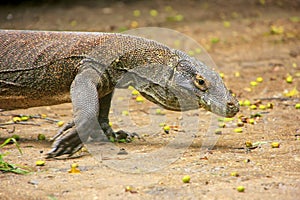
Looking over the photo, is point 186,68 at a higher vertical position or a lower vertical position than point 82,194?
higher

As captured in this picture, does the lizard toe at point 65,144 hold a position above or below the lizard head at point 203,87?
below

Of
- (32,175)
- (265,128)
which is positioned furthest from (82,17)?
(32,175)

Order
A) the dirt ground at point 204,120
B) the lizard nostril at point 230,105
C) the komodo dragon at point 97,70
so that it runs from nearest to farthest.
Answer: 1. the dirt ground at point 204,120
2. the lizard nostril at point 230,105
3. the komodo dragon at point 97,70

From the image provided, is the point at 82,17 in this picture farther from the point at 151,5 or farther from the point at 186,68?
the point at 186,68

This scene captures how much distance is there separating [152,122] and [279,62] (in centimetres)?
367

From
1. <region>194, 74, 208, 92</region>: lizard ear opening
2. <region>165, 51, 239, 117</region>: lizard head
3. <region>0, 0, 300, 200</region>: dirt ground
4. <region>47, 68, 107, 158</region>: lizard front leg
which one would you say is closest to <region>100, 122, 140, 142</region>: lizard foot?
<region>0, 0, 300, 200</region>: dirt ground

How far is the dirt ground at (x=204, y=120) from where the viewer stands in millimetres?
3939

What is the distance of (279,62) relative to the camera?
913cm

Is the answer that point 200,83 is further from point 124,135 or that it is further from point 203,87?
point 124,135

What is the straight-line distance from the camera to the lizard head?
5012 mm

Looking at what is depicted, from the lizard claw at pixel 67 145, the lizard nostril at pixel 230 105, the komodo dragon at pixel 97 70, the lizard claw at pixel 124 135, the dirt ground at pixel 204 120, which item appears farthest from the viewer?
the lizard claw at pixel 124 135

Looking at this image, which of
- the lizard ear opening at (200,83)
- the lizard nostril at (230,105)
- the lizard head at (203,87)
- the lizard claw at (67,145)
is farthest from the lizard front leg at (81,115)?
the lizard nostril at (230,105)

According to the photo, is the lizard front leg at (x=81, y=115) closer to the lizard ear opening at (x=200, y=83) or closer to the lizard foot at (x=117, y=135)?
the lizard foot at (x=117, y=135)

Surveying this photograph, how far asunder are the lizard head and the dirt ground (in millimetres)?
397
